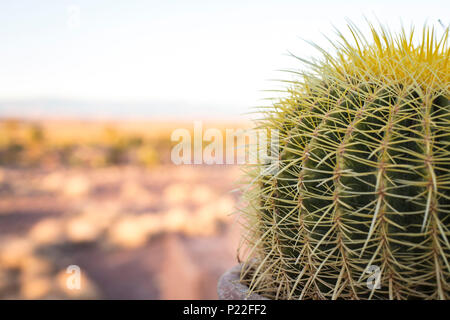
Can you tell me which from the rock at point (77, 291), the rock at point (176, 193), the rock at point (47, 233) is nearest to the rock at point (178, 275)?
the rock at point (77, 291)

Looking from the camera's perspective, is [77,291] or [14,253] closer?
[77,291]

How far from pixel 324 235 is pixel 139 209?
7.18 meters

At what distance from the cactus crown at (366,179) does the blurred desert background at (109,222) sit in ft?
0.76

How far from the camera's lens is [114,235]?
20.8 ft

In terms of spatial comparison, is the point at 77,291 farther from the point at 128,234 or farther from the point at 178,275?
the point at 128,234

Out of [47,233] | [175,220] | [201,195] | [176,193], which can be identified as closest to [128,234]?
[175,220]

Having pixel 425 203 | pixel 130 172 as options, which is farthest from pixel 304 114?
pixel 130 172

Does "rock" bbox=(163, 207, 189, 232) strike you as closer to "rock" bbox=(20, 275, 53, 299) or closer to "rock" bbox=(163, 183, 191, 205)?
"rock" bbox=(163, 183, 191, 205)

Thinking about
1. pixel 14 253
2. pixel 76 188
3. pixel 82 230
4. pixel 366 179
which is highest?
pixel 366 179

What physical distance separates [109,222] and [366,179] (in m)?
6.47

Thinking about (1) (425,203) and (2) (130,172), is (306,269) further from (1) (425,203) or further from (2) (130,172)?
(2) (130,172)

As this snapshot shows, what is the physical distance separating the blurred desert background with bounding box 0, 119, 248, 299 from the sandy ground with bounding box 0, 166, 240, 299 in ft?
0.05

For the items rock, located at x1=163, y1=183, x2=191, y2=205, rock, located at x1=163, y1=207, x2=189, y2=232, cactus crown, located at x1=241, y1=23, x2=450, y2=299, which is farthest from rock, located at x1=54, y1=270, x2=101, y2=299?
cactus crown, located at x1=241, y1=23, x2=450, y2=299
